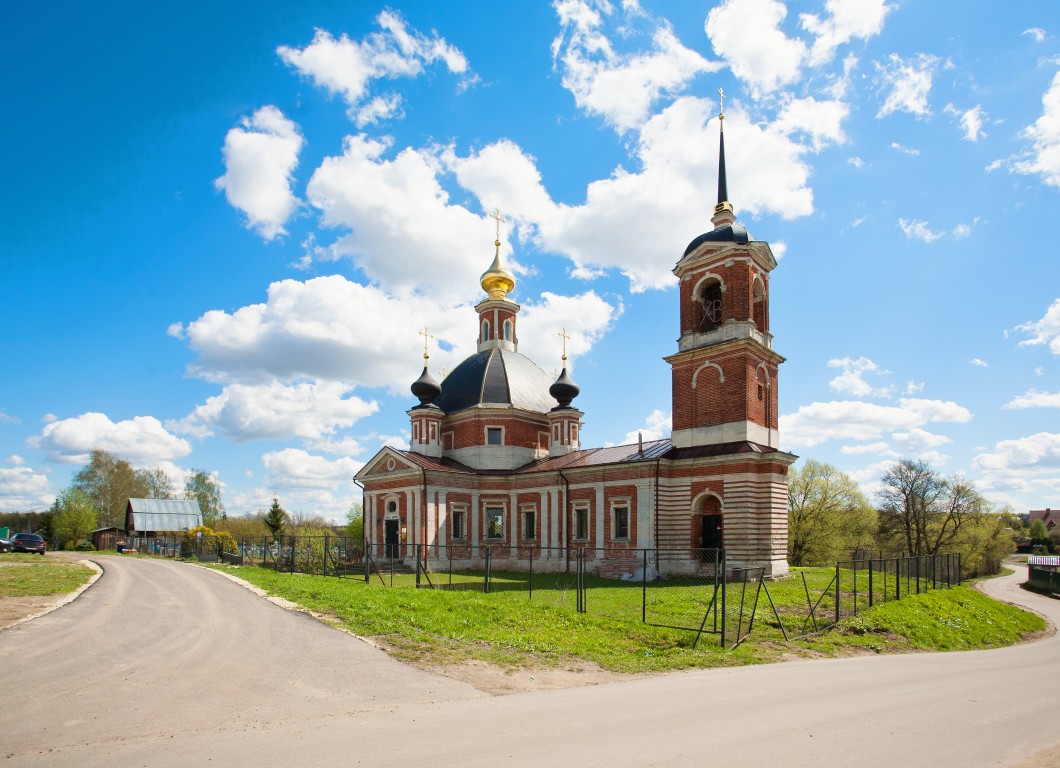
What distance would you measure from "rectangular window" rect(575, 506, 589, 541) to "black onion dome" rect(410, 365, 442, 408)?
1117 centimetres

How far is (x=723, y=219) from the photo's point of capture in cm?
3083

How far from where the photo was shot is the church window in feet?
96.3

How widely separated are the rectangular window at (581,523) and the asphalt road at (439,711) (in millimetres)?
18979

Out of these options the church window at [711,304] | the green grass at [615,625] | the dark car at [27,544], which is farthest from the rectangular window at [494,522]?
the dark car at [27,544]

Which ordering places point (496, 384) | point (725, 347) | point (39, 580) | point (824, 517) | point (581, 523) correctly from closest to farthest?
point (39, 580)
point (725, 347)
point (581, 523)
point (496, 384)
point (824, 517)

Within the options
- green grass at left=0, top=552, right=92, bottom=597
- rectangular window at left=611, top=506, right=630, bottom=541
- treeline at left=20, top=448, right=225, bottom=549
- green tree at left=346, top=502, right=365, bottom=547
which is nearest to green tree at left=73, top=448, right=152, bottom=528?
treeline at left=20, top=448, right=225, bottom=549

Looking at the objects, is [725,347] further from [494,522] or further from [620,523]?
[494,522]

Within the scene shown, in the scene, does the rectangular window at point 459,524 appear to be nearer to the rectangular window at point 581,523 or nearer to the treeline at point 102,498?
the rectangular window at point 581,523

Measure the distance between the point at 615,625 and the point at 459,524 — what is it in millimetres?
20953

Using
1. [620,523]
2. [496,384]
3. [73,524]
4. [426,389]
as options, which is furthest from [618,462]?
[73,524]

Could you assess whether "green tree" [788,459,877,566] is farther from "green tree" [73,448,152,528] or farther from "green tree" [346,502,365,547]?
"green tree" [73,448,152,528]

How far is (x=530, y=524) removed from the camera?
34344 millimetres

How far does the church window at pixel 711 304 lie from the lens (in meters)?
29.4

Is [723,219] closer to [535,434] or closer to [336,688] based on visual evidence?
[535,434]
